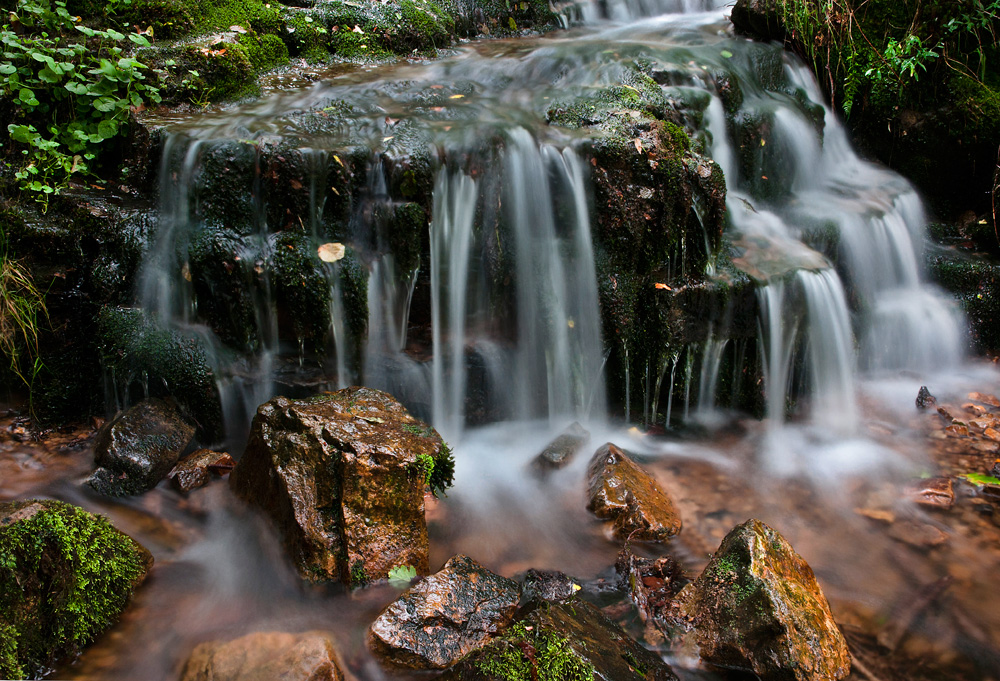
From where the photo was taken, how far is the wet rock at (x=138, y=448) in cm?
355

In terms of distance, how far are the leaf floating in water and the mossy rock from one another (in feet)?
3.34

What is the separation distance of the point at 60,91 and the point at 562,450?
14.9 ft

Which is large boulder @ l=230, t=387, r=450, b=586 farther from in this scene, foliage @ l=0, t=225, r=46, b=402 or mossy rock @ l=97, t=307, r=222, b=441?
foliage @ l=0, t=225, r=46, b=402

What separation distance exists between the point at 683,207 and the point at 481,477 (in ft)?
7.89

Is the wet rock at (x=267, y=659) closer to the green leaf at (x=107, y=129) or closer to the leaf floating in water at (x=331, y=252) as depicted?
the leaf floating in water at (x=331, y=252)

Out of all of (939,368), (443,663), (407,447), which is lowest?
(939,368)

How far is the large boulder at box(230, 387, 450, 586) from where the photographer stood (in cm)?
283

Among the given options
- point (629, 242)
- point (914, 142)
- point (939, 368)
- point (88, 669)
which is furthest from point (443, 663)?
point (914, 142)

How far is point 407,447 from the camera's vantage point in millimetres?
3047

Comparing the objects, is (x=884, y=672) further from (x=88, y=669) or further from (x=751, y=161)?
(x=751, y=161)

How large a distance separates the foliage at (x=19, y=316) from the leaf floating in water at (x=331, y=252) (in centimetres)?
180

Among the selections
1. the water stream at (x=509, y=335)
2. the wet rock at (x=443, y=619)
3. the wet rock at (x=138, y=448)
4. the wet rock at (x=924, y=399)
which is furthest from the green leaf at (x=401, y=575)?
the wet rock at (x=924, y=399)

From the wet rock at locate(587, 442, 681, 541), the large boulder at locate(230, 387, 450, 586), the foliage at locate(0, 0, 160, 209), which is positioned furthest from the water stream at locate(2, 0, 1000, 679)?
the foliage at locate(0, 0, 160, 209)

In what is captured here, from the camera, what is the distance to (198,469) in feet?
12.0
